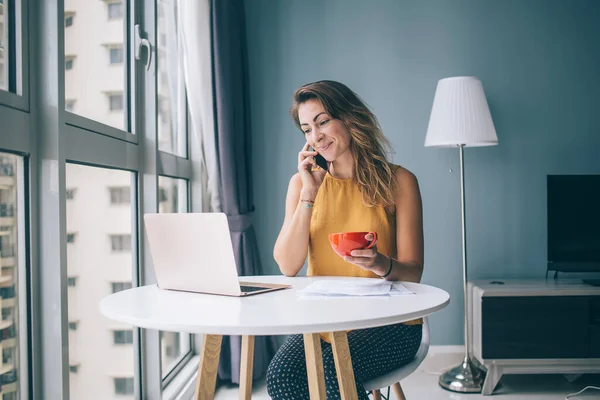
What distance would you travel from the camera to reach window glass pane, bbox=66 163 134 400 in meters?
1.60

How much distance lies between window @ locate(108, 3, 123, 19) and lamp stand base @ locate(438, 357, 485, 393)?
2.22 meters

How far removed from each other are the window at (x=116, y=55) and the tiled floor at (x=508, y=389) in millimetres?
1541

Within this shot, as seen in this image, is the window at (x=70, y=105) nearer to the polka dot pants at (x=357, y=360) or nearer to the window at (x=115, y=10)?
the window at (x=115, y=10)

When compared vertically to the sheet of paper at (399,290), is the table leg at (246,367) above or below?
below

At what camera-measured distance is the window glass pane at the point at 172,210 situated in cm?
253

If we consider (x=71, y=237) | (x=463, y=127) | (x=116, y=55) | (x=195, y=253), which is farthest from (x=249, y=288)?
(x=463, y=127)

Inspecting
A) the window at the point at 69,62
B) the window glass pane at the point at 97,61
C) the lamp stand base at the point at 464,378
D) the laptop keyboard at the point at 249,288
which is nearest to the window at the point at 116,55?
the window glass pane at the point at 97,61

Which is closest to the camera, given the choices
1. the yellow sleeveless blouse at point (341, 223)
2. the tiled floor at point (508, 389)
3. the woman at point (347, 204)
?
the woman at point (347, 204)

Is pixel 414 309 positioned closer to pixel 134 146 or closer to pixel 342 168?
pixel 342 168

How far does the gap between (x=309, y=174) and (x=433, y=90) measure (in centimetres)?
173

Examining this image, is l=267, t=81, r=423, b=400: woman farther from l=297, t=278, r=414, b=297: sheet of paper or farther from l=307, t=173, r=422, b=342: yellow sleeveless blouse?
l=297, t=278, r=414, b=297: sheet of paper

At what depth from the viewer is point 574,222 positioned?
2.96 metres

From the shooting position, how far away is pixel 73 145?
140 centimetres

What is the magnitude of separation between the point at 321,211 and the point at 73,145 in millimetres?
731
